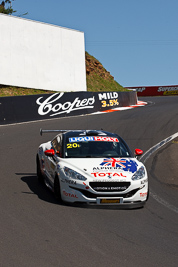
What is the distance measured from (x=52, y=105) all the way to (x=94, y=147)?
1665 centimetres

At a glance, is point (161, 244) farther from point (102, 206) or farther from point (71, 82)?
point (71, 82)

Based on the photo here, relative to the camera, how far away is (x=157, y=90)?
6375cm

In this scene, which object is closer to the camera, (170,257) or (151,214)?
(170,257)

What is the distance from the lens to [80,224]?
7.04 meters

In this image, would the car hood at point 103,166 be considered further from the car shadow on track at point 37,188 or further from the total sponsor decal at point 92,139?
the total sponsor decal at point 92,139

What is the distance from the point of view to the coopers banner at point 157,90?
63.2m

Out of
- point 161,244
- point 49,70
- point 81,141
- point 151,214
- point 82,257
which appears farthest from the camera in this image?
point 49,70

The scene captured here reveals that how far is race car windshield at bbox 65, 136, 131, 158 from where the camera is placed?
9.25 m

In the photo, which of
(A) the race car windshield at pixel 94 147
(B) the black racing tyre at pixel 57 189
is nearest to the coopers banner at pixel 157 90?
(A) the race car windshield at pixel 94 147

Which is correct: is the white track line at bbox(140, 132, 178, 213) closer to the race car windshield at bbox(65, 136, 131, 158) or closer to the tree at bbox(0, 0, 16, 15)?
the race car windshield at bbox(65, 136, 131, 158)

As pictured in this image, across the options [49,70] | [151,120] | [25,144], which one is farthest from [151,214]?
[49,70]

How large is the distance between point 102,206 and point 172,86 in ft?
187

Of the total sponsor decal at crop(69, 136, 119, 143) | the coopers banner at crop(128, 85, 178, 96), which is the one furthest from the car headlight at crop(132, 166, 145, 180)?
the coopers banner at crop(128, 85, 178, 96)

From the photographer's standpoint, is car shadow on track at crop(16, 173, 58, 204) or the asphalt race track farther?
car shadow on track at crop(16, 173, 58, 204)
